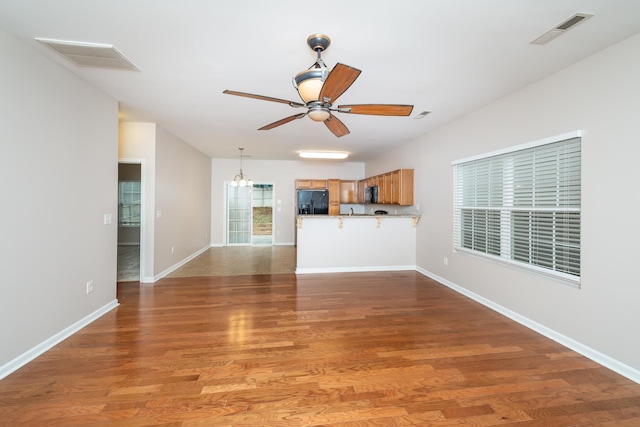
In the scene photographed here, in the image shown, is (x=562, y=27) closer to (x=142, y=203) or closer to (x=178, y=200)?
(x=142, y=203)

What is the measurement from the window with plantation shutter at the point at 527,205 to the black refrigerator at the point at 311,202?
427 centimetres

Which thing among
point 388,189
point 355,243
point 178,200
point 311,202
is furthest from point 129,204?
point 388,189

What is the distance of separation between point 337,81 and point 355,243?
3679mm

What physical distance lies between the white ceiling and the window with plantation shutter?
786mm

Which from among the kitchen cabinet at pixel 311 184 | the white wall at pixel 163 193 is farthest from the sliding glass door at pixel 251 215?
the white wall at pixel 163 193

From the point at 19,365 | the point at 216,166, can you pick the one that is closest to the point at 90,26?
the point at 19,365

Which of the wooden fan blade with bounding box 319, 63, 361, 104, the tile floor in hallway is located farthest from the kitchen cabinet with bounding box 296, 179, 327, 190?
the wooden fan blade with bounding box 319, 63, 361, 104

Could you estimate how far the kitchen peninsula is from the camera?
4930mm

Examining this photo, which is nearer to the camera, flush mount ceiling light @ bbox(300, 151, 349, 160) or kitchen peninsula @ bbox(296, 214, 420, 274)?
kitchen peninsula @ bbox(296, 214, 420, 274)

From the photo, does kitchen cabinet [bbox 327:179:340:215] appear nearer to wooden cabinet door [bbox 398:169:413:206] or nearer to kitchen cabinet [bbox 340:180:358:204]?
kitchen cabinet [bbox 340:180:358:204]

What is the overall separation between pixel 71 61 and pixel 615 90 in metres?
4.68

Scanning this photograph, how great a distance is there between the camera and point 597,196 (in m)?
2.24

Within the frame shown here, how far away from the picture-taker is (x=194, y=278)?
454 centimetres

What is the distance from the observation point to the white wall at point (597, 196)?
2.03 meters
